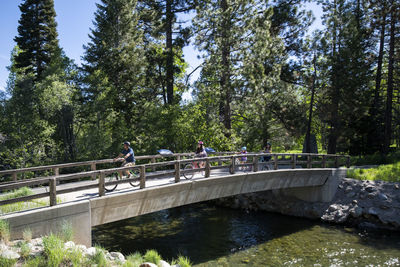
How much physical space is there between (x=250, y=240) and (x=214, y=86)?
12.9 m

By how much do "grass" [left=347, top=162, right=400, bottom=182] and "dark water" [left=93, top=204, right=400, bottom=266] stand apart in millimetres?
3778

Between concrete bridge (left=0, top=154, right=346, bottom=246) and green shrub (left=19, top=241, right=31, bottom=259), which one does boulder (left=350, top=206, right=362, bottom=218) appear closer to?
concrete bridge (left=0, top=154, right=346, bottom=246)

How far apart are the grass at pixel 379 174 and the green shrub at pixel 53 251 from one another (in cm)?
1658

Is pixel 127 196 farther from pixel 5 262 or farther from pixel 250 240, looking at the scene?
pixel 250 240

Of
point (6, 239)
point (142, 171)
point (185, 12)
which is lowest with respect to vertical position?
point (6, 239)

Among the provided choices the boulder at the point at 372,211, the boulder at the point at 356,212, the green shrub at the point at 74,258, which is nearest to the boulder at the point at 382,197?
the boulder at the point at 372,211

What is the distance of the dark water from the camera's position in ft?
38.7

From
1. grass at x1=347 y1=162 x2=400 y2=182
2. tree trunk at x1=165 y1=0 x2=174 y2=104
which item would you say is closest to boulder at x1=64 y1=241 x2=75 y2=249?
grass at x1=347 y1=162 x2=400 y2=182

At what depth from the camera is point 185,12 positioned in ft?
92.8

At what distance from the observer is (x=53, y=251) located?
7.09 metres

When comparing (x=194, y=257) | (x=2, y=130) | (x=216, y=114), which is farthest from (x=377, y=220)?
(x=2, y=130)

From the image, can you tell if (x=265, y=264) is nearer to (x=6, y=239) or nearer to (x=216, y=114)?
(x=6, y=239)

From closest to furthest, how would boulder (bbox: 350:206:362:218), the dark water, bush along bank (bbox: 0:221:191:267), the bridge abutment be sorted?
bush along bank (bbox: 0:221:191:267)
the bridge abutment
the dark water
boulder (bbox: 350:206:362:218)

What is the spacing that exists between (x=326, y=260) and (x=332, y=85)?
18108 millimetres
